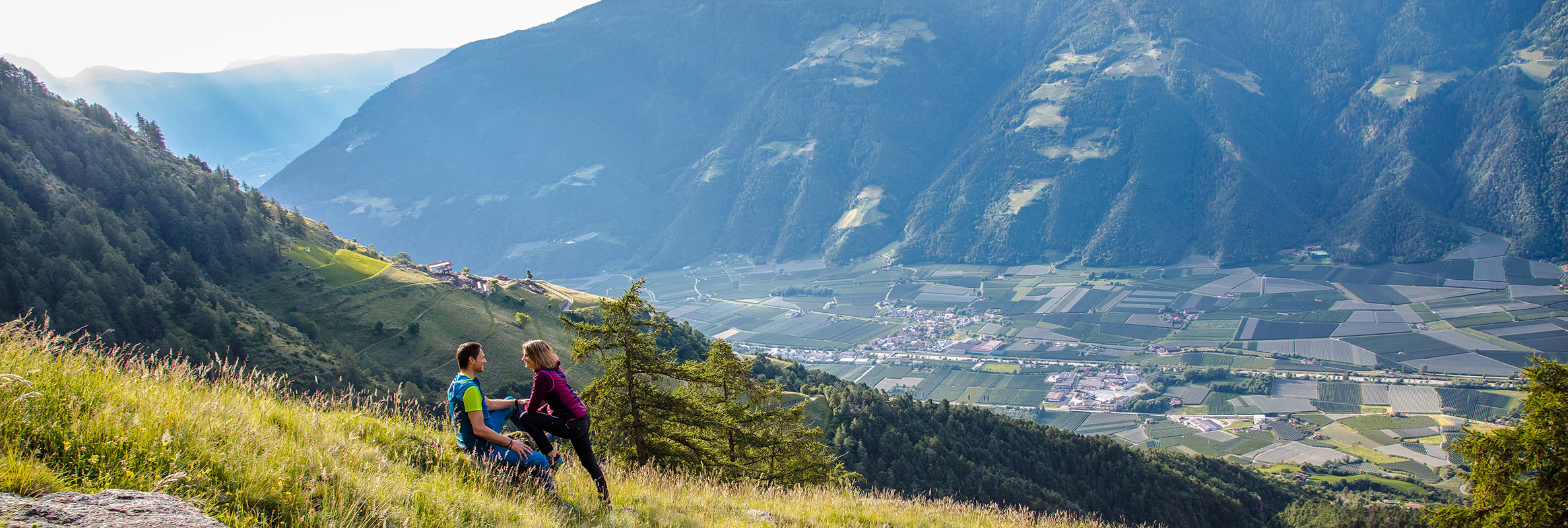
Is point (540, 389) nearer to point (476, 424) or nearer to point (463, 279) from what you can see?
point (476, 424)

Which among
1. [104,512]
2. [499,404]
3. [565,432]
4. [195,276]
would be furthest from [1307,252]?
[195,276]

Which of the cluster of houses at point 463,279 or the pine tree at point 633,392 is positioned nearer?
the pine tree at point 633,392

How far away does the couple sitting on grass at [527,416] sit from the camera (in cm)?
802

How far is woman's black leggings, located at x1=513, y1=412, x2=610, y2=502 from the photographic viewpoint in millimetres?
8578

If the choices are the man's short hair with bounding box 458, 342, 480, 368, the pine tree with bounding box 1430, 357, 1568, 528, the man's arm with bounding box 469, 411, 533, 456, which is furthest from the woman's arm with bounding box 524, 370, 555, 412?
the pine tree with bounding box 1430, 357, 1568, 528

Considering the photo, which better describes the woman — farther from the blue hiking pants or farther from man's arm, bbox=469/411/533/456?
man's arm, bbox=469/411/533/456

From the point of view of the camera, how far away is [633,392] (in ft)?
52.4

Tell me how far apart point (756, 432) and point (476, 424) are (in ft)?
48.6

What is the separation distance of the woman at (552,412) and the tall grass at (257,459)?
58 centimetres

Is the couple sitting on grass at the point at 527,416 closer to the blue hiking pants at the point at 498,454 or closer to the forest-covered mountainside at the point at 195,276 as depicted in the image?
the blue hiking pants at the point at 498,454

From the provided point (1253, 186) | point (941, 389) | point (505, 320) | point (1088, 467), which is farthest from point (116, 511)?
point (1253, 186)

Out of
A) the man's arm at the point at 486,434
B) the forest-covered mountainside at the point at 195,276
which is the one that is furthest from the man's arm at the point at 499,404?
the forest-covered mountainside at the point at 195,276

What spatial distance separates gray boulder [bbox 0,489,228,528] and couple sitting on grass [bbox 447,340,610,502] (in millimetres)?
3524

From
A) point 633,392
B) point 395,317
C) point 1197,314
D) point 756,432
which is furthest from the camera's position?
point 1197,314
